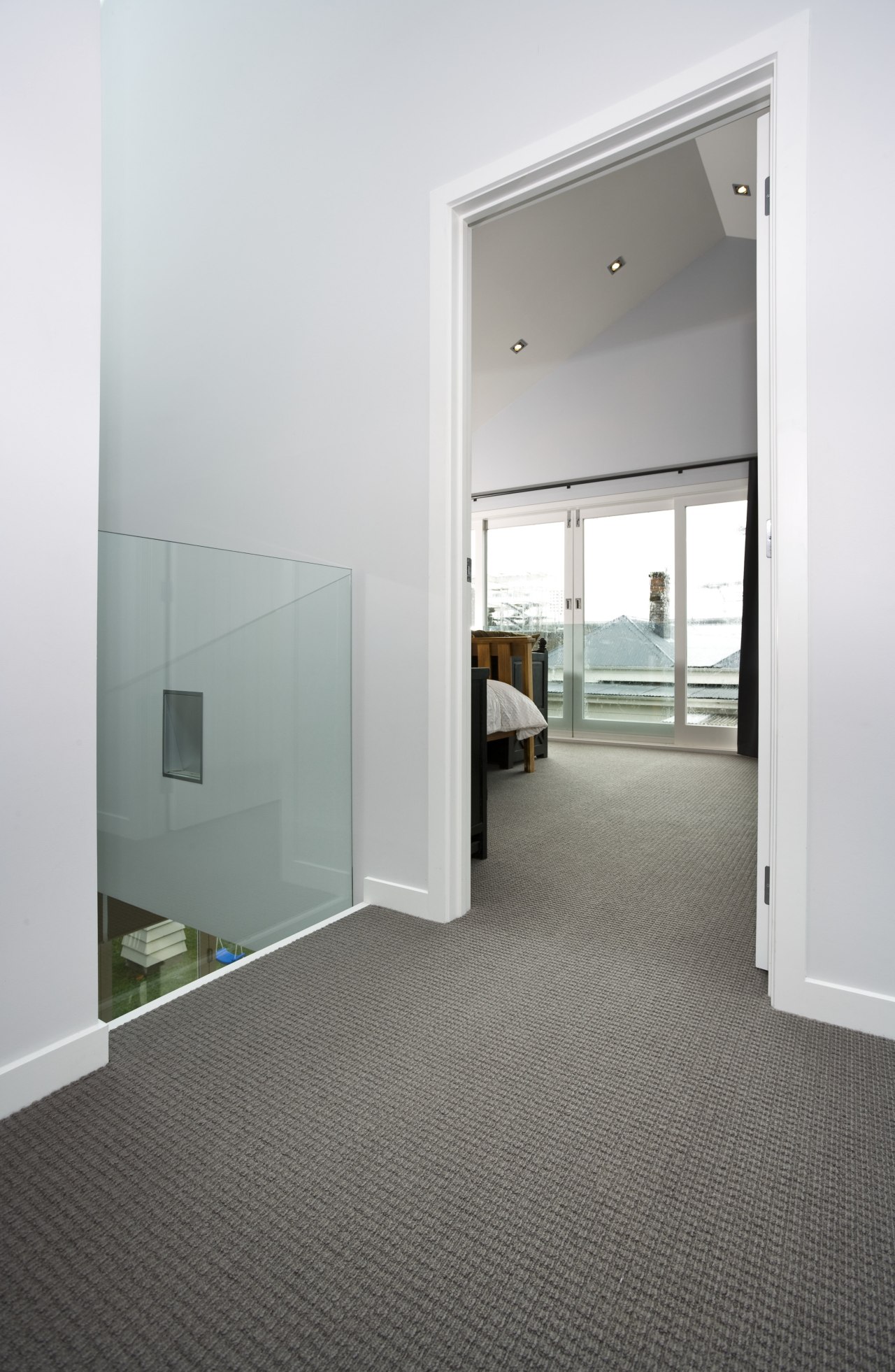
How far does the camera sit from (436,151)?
188 centimetres

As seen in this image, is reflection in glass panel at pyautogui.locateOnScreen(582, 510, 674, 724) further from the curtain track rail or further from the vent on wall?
the vent on wall

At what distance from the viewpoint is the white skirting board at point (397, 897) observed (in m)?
1.93

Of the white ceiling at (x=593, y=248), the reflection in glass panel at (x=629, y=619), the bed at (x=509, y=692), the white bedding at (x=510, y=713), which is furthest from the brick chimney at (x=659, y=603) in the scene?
the white ceiling at (x=593, y=248)

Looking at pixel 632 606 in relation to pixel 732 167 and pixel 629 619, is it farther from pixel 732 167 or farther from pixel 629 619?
pixel 732 167

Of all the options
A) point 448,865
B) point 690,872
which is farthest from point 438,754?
point 690,872

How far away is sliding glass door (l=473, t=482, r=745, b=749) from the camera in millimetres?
5043

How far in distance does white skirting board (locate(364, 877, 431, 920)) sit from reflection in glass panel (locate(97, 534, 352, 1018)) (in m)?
0.07

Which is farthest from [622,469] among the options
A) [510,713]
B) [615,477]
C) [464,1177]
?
[464,1177]

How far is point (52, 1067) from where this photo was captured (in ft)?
3.84

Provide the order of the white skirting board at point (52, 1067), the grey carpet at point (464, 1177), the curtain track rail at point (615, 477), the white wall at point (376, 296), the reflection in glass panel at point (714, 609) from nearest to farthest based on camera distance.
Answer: the grey carpet at point (464, 1177) → the white skirting board at point (52, 1067) → the white wall at point (376, 296) → the curtain track rail at point (615, 477) → the reflection in glass panel at point (714, 609)

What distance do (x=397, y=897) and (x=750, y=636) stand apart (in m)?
3.66

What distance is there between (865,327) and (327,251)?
1.49m

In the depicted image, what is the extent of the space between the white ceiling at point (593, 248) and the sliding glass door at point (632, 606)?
124 centimetres

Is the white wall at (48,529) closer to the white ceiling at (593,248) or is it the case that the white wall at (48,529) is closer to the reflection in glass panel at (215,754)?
the reflection in glass panel at (215,754)
